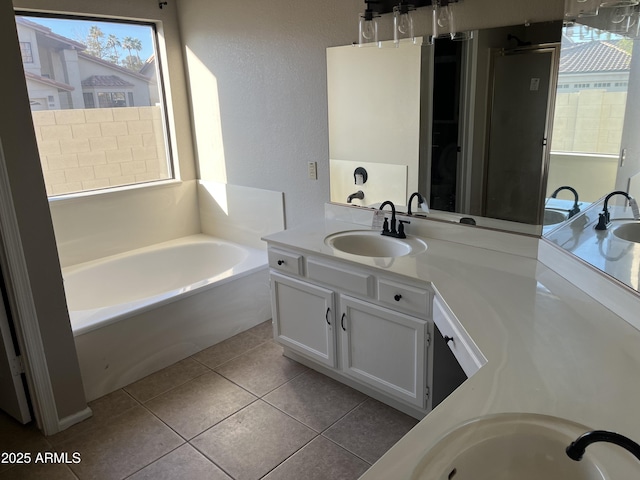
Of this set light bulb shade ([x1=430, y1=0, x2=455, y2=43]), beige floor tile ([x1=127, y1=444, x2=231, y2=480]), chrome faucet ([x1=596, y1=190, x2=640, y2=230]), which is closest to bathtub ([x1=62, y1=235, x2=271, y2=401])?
beige floor tile ([x1=127, y1=444, x2=231, y2=480])

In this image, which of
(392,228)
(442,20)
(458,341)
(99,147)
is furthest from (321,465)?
(99,147)

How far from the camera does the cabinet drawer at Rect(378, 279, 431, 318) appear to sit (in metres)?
2.07

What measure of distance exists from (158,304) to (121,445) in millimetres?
805

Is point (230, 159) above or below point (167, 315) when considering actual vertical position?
above

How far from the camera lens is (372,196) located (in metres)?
2.88

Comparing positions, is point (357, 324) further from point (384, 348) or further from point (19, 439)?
point (19, 439)

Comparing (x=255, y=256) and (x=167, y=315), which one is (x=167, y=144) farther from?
(x=167, y=315)

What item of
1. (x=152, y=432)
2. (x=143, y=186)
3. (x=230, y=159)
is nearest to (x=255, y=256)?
(x=230, y=159)

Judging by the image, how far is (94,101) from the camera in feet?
11.4

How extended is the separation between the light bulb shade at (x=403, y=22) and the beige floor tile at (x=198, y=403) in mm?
2036

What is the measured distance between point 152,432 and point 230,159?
6.65 ft

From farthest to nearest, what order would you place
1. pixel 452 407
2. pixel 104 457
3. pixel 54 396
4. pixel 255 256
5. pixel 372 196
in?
A: pixel 255 256 → pixel 372 196 → pixel 54 396 → pixel 104 457 → pixel 452 407

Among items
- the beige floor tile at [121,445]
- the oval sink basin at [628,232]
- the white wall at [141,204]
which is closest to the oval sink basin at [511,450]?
the oval sink basin at [628,232]

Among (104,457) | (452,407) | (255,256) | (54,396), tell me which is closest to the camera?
(452,407)
